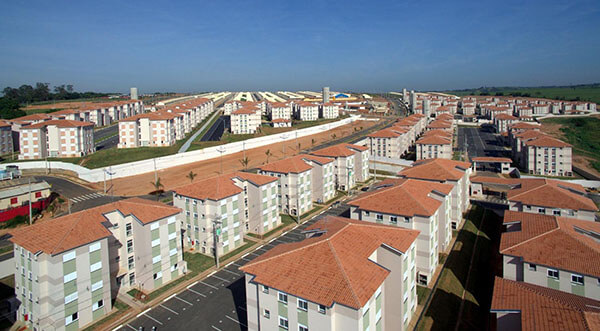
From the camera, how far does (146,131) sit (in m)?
87.9

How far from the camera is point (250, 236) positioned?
40781 millimetres

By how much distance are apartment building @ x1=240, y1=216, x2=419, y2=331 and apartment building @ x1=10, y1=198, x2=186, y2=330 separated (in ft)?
39.8

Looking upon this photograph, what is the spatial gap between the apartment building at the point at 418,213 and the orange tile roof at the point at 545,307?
761cm

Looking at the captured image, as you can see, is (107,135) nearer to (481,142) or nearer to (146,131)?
→ (146,131)

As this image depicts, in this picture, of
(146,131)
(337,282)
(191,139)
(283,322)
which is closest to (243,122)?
(191,139)

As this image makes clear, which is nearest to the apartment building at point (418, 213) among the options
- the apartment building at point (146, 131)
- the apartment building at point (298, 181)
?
the apartment building at point (298, 181)

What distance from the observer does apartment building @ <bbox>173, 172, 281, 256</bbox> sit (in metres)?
36.2

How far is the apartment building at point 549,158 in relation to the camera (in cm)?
7212

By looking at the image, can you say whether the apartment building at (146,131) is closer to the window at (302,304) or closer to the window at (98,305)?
the window at (98,305)

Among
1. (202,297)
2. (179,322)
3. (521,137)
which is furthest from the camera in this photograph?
(521,137)

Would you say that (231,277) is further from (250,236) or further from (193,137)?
(193,137)

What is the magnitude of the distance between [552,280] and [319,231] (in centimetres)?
1644

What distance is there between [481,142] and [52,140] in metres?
112

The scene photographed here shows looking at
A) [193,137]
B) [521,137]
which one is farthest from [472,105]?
[193,137]
